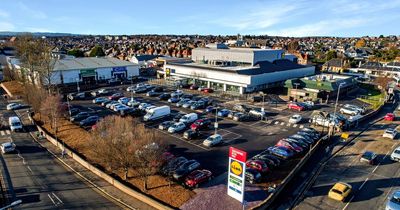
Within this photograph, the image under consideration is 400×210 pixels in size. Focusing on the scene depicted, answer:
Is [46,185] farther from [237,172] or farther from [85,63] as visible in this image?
[85,63]

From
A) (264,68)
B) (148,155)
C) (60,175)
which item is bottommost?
(60,175)

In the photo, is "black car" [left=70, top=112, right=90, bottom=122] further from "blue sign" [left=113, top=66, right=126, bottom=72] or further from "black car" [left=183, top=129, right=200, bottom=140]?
"blue sign" [left=113, top=66, right=126, bottom=72]

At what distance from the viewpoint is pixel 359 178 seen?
2584cm

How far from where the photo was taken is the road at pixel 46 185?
72.4 feet

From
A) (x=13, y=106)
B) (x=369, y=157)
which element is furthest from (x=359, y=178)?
(x=13, y=106)

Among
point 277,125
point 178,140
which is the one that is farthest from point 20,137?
point 277,125

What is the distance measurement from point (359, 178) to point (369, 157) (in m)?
4.61

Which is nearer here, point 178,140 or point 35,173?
point 35,173

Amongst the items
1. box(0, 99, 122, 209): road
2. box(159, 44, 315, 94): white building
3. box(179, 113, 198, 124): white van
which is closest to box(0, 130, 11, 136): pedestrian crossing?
box(0, 99, 122, 209): road

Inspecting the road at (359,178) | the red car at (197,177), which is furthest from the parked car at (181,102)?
the road at (359,178)

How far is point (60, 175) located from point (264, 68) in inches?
2140

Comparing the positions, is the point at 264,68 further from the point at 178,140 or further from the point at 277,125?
the point at 178,140

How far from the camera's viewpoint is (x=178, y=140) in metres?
34.7

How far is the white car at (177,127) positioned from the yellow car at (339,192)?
21.2m
